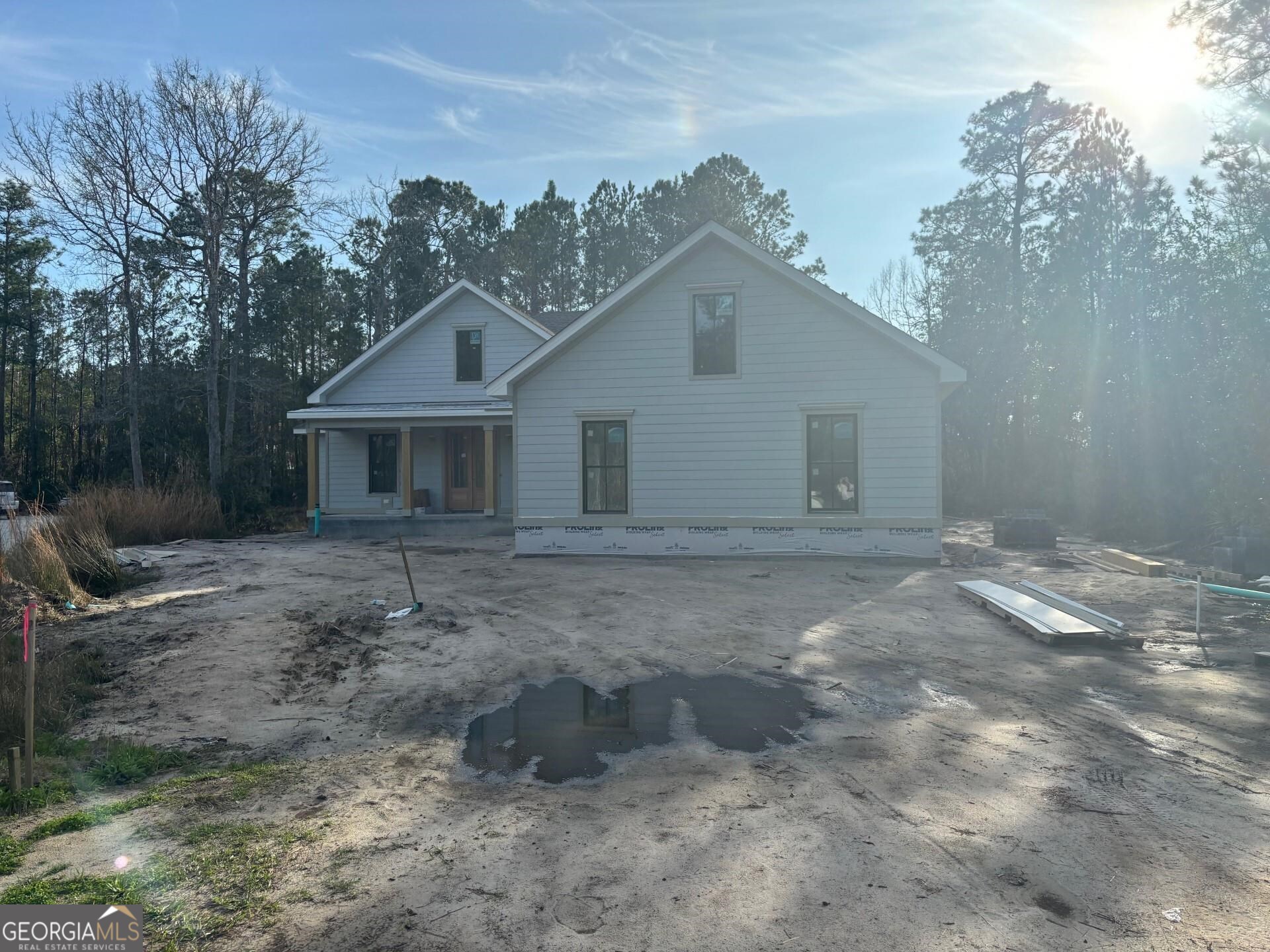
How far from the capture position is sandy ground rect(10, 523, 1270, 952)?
332 centimetres

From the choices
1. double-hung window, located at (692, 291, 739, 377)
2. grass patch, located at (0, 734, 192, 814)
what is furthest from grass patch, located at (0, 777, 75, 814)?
double-hung window, located at (692, 291, 739, 377)

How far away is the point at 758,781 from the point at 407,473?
18.7m

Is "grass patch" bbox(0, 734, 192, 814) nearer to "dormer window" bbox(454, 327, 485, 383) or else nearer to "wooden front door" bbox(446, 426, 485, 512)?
"wooden front door" bbox(446, 426, 485, 512)

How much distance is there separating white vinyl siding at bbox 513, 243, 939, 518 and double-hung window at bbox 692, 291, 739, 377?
7.4 inches

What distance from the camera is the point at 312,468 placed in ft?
73.0

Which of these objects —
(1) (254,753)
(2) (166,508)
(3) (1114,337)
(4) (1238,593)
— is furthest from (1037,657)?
(3) (1114,337)

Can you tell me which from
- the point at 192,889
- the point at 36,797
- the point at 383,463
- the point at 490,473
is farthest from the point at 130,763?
the point at 383,463

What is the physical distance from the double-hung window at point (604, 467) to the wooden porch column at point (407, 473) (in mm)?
8002

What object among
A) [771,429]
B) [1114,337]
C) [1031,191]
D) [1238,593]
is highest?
[1031,191]

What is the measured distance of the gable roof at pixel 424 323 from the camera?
22766mm

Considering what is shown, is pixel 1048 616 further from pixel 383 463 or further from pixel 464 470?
pixel 383 463

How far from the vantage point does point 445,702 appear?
6.68 metres

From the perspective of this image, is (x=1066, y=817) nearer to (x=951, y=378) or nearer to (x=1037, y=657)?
(x=1037, y=657)

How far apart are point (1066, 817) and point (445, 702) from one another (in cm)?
470
